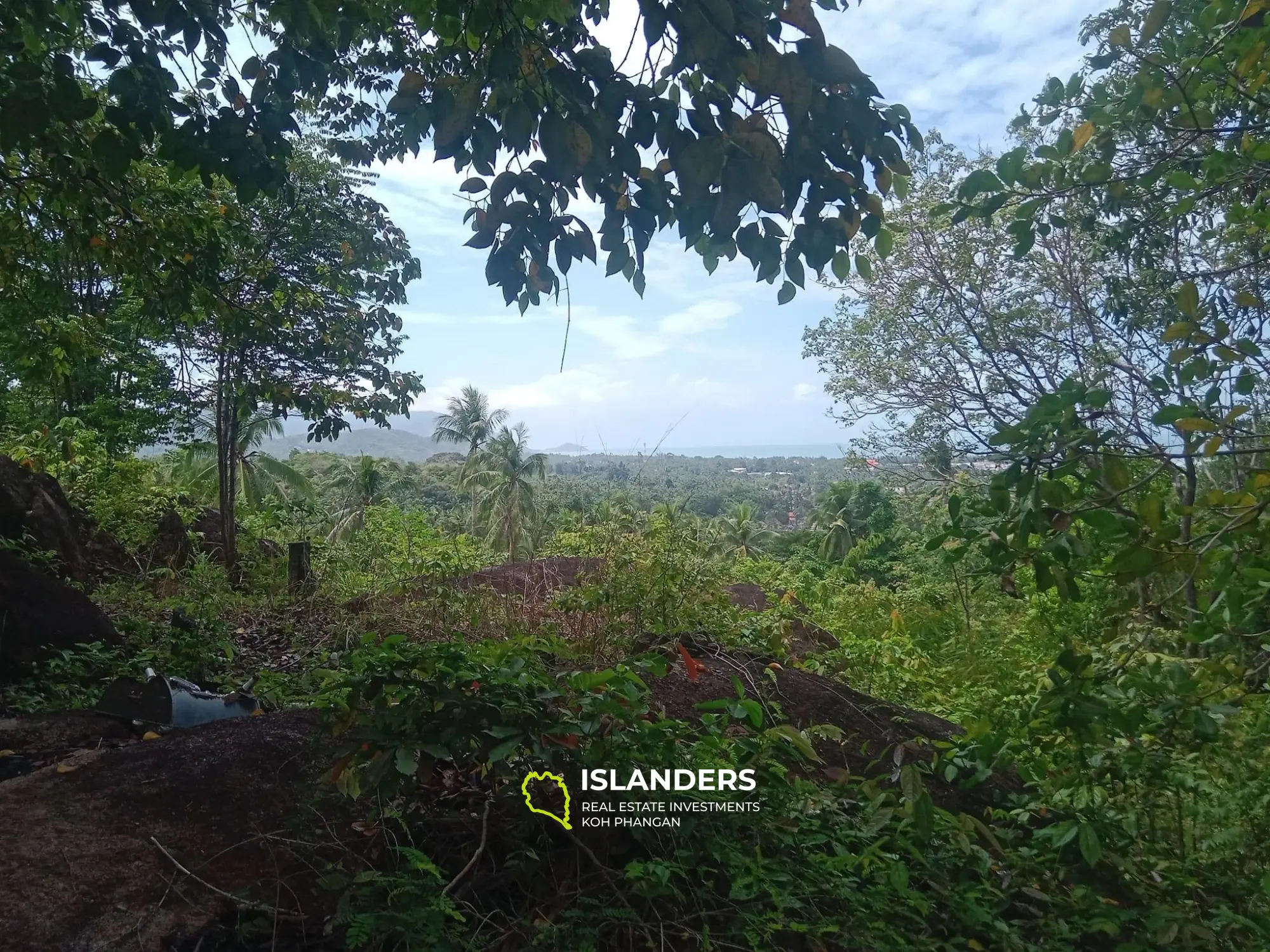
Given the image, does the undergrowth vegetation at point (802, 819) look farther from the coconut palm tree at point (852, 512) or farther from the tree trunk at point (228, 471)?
the coconut palm tree at point (852, 512)

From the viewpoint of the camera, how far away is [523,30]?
1531mm

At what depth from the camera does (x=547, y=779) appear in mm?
1608

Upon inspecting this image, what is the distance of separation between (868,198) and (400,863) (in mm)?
1687

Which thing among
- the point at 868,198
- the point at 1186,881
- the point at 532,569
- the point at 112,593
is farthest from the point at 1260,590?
the point at 112,593

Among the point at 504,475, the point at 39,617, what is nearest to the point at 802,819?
the point at 39,617

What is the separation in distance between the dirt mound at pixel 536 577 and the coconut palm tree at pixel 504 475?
45.3 feet

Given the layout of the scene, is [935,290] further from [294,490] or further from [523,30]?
[294,490]

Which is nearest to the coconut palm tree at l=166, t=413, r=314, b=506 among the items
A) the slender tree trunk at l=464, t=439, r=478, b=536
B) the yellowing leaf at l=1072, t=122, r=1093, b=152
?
the slender tree trunk at l=464, t=439, r=478, b=536

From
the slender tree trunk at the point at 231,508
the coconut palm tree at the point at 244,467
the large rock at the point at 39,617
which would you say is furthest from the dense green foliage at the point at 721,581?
the coconut palm tree at the point at 244,467

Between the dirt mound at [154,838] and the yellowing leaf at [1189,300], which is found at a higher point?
the yellowing leaf at [1189,300]

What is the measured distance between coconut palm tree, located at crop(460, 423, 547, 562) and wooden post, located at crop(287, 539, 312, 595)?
45.5 ft

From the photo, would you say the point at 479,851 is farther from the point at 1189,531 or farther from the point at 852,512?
the point at 852,512

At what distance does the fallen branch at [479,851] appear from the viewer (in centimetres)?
147

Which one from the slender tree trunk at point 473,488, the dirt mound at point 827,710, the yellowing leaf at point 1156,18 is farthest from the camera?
the slender tree trunk at point 473,488
